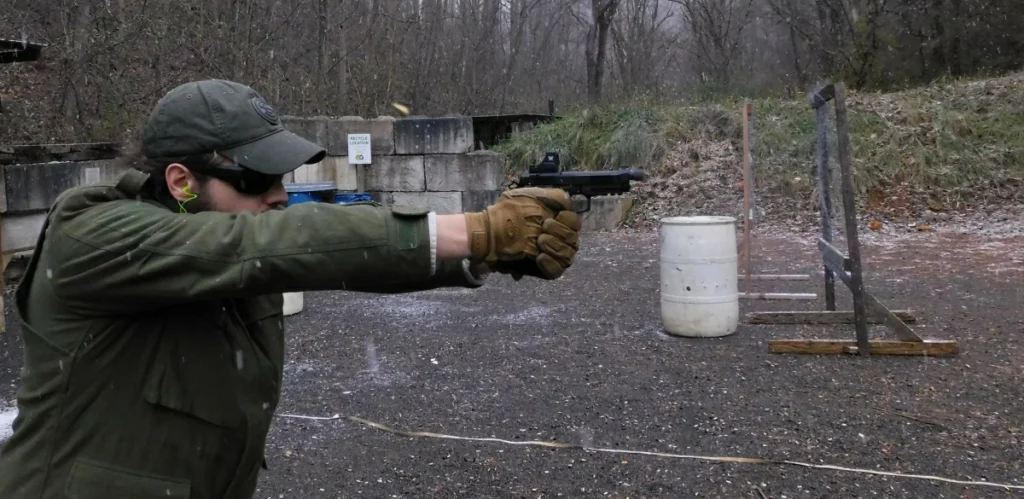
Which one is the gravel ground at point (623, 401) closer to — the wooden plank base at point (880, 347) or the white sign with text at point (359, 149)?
the wooden plank base at point (880, 347)

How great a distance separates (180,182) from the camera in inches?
70.1

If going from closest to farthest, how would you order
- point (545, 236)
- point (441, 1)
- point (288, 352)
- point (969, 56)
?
point (545, 236) < point (288, 352) < point (969, 56) < point (441, 1)

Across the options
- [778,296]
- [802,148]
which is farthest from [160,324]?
[802,148]

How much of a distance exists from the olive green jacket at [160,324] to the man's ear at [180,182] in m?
0.05

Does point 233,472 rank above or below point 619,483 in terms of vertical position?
above

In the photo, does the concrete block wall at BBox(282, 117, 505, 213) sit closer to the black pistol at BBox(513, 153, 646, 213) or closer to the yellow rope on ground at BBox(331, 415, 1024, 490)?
the yellow rope on ground at BBox(331, 415, 1024, 490)

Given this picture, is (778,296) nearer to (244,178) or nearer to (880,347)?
(880,347)

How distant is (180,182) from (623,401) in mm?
3885

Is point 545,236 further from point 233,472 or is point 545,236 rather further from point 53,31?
point 53,31

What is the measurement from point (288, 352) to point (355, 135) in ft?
20.1

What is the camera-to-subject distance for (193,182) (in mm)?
1793

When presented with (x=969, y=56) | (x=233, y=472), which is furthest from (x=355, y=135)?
(x=969, y=56)

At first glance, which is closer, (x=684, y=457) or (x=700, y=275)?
(x=684, y=457)

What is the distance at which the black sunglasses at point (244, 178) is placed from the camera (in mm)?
1787
